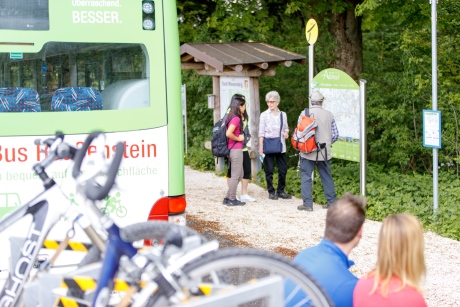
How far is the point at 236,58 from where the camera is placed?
13.9 metres

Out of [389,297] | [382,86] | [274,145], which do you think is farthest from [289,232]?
[382,86]

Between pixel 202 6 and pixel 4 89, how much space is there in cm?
1383

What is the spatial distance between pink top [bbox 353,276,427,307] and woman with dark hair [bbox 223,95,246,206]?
833 centimetres

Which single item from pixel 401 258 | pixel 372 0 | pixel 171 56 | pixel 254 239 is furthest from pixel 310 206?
pixel 401 258

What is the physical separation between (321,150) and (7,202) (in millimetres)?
6117

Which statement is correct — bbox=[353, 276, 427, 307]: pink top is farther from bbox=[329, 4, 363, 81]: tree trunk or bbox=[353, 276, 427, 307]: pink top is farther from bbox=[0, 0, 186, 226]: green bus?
bbox=[329, 4, 363, 81]: tree trunk

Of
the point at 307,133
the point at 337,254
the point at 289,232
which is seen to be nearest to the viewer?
the point at 337,254

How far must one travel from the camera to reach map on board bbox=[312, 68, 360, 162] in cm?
1196

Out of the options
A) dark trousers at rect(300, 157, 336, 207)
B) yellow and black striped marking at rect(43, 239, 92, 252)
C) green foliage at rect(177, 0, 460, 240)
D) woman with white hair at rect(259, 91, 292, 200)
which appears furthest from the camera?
green foliage at rect(177, 0, 460, 240)

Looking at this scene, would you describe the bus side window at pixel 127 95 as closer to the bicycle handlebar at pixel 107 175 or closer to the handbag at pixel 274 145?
the bicycle handlebar at pixel 107 175

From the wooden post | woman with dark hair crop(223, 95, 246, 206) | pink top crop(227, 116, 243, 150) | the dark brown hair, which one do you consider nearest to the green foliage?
the wooden post

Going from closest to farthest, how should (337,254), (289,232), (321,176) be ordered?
(337,254), (289,232), (321,176)

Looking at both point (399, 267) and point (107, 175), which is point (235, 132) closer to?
point (399, 267)

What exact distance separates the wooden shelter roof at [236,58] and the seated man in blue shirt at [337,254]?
10.1 meters
